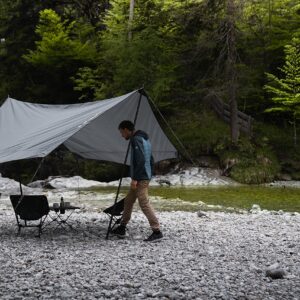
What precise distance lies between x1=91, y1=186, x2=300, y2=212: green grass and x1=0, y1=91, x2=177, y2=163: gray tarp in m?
3.91

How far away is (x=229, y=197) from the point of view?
55.2 ft

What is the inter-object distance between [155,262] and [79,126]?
287cm

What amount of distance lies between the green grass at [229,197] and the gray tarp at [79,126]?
391 centimetres

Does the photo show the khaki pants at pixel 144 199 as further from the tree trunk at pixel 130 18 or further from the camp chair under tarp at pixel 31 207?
the tree trunk at pixel 130 18

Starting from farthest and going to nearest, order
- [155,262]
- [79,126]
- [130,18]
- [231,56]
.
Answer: [130,18], [231,56], [79,126], [155,262]

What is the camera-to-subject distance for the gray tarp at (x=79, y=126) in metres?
8.27

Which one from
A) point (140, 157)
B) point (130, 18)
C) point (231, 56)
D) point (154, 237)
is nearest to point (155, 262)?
point (154, 237)

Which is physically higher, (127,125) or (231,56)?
(231,56)

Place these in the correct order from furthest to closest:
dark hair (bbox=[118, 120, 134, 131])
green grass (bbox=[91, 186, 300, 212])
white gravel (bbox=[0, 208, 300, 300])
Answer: green grass (bbox=[91, 186, 300, 212])
dark hair (bbox=[118, 120, 134, 131])
white gravel (bbox=[0, 208, 300, 300])

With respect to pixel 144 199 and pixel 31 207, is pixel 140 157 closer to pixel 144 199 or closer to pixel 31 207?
pixel 144 199

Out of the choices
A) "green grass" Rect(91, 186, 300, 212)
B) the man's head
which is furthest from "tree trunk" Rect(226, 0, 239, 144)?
the man's head

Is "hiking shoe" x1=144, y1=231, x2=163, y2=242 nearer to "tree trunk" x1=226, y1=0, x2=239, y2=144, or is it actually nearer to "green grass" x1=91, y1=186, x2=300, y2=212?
"green grass" x1=91, y1=186, x2=300, y2=212

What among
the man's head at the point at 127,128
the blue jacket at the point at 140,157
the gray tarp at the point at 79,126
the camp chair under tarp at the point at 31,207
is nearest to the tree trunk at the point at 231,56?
the gray tarp at the point at 79,126

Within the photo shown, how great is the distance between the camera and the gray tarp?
827 cm
